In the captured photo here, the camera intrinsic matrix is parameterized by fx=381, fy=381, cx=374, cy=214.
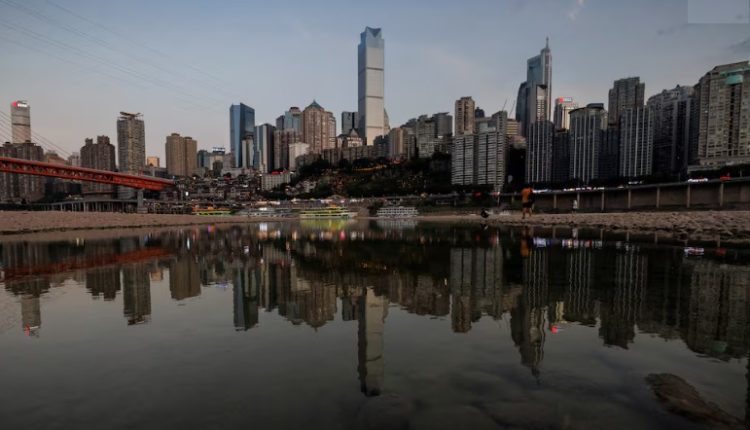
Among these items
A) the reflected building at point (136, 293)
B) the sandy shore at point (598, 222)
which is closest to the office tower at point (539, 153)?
the sandy shore at point (598, 222)

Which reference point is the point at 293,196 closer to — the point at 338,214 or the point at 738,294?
the point at 338,214

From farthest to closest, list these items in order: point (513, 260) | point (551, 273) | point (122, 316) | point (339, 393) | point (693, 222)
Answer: point (693, 222), point (513, 260), point (551, 273), point (122, 316), point (339, 393)

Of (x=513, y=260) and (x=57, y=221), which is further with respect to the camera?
(x=57, y=221)

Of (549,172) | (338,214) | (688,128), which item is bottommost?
(338,214)

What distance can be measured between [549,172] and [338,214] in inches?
3350

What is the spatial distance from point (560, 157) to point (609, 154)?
18.0 metres

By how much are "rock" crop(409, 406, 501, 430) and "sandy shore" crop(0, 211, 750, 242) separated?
34.1m

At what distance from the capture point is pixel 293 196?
190m

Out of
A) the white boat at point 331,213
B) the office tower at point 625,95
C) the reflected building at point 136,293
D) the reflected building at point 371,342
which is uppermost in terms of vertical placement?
the office tower at point 625,95

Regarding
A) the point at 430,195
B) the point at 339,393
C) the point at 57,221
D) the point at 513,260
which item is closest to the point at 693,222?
the point at 513,260

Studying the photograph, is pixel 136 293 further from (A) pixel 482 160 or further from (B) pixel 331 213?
(A) pixel 482 160

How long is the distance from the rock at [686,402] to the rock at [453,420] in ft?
8.89

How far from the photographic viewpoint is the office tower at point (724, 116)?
4050 inches

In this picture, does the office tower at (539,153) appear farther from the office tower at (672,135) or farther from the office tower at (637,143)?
the office tower at (672,135)
